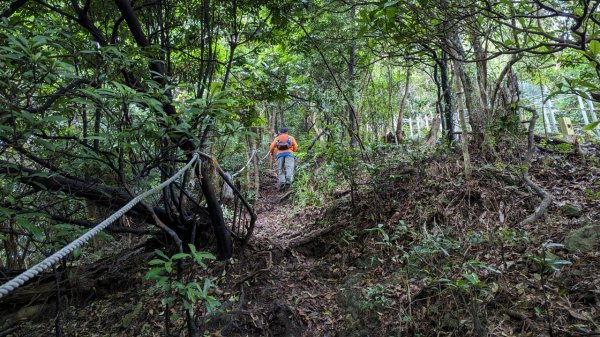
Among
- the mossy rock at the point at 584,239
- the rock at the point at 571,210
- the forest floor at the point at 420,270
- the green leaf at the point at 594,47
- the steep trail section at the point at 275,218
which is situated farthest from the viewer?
the steep trail section at the point at 275,218

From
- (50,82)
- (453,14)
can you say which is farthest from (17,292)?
(453,14)

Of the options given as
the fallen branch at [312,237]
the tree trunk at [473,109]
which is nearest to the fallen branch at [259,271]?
the fallen branch at [312,237]

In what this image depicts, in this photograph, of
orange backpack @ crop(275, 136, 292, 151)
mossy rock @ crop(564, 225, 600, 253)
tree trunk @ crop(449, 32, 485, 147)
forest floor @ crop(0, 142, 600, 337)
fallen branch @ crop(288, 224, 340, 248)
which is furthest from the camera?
orange backpack @ crop(275, 136, 292, 151)

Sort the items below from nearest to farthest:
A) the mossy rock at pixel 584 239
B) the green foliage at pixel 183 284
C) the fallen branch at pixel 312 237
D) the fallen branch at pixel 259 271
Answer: the green foliage at pixel 183 284 < the mossy rock at pixel 584 239 < the fallen branch at pixel 259 271 < the fallen branch at pixel 312 237

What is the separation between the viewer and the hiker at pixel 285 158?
28.8 feet

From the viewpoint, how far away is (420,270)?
3.06 m

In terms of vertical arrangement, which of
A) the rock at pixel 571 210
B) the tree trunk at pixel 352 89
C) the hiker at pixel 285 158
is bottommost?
the rock at pixel 571 210

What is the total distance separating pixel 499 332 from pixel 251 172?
27.0 feet

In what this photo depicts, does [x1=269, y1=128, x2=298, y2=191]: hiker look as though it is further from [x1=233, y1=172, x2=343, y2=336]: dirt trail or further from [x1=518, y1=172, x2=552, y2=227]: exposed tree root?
[x1=518, y1=172, x2=552, y2=227]: exposed tree root

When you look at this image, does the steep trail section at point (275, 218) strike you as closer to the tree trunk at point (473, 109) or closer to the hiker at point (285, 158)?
the hiker at point (285, 158)

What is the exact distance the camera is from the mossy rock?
2.80m

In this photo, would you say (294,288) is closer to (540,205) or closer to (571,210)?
(540,205)

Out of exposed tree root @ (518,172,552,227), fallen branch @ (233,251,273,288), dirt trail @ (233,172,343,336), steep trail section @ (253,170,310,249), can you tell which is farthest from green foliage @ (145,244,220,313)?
exposed tree root @ (518,172,552,227)

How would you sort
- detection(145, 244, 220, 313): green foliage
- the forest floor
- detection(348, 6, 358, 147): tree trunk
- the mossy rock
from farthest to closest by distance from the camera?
1. detection(348, 6, 358, 147): tree trunk
2. the mossy rock
3. the forest floor
4. detection(145, 244, 220, 313): green foliage
